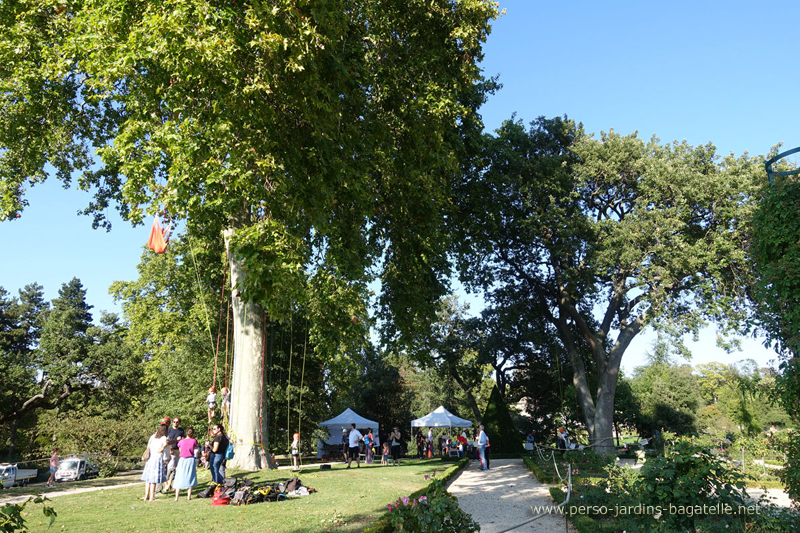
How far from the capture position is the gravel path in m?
8.47

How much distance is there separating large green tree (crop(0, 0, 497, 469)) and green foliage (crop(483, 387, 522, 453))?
14687mm

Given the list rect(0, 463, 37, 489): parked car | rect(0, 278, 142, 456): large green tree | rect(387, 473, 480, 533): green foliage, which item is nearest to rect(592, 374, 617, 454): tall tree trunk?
rect(387, 473, 480, 533): green foliage

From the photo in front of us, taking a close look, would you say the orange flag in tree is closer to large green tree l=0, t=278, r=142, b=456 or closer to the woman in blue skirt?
the woman in blue skirt

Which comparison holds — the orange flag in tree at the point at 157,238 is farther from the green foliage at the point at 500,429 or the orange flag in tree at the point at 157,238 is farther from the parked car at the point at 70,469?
the green foliage at the point at 500,429

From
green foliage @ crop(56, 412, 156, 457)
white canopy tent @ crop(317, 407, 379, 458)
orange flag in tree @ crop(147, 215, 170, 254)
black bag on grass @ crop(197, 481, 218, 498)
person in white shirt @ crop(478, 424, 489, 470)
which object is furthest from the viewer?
white canopy tent @ crop(317, 407, 379, 458)

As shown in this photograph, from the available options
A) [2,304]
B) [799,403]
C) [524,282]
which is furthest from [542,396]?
[2,304]

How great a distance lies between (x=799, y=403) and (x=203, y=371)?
22.9m

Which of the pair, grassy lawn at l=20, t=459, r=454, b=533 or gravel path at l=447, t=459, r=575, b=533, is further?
gravel path at l=447, t=459, r=575, b=533

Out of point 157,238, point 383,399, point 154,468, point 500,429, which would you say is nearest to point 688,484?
point 154,468

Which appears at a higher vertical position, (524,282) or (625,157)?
(625,157)

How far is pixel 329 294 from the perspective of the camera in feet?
40.1

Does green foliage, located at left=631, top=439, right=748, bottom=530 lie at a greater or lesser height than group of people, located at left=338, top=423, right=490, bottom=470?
greater

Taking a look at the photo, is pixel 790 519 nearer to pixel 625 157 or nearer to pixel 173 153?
pixel 173 153

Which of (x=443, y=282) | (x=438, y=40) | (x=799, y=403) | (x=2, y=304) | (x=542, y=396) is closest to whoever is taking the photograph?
(x=799, y=403)
